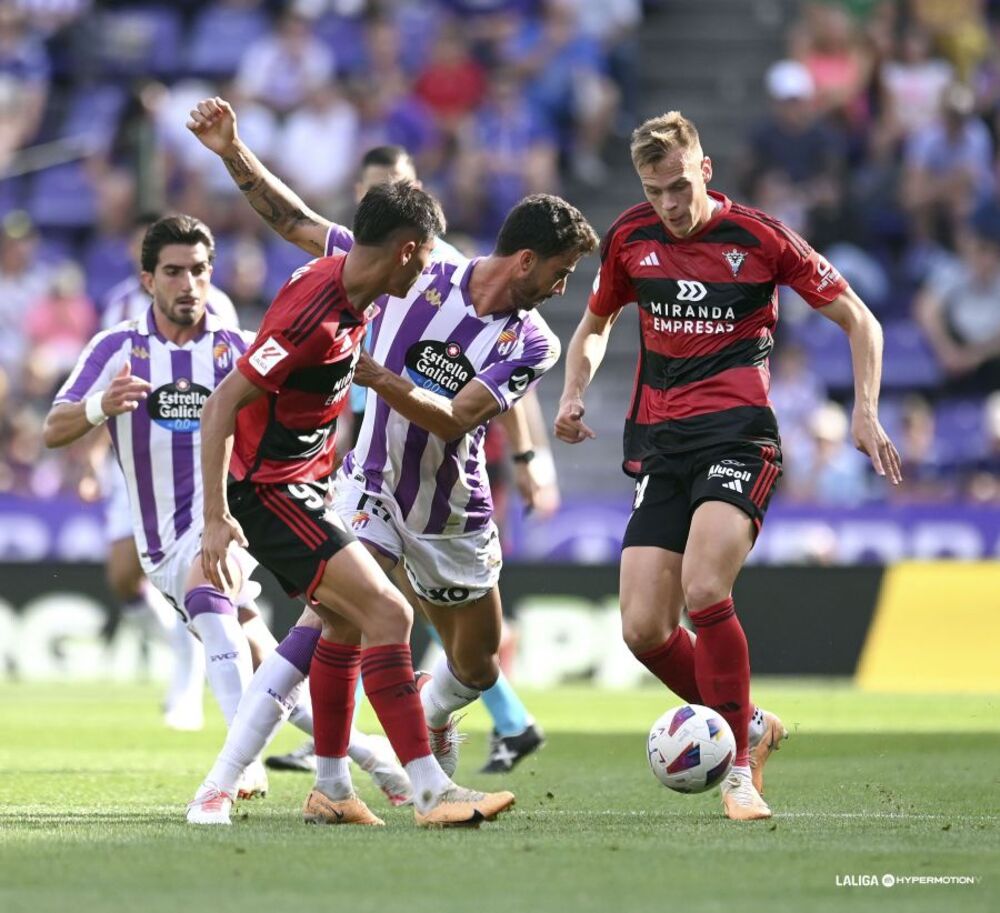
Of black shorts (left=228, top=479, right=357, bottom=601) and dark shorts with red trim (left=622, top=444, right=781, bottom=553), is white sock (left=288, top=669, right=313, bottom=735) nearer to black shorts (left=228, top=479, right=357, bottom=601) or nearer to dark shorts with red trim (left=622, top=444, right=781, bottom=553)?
black shorts (left=228, top=479, right=357, bottom=601)

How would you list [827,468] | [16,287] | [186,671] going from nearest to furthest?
[186,671]
[827,468]
[16,287]

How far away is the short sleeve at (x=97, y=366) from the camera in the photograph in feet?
27.6

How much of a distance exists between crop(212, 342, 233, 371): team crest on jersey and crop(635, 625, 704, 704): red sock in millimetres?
2335

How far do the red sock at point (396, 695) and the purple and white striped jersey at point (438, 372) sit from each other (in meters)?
1.10

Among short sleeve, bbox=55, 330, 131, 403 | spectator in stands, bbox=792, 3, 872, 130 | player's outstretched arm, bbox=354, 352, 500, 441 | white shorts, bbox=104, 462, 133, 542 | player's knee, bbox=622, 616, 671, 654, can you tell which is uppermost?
spectator in stands, bbox=792, 3, 872, 130

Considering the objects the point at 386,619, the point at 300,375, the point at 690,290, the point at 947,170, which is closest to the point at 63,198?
the point at 947,170

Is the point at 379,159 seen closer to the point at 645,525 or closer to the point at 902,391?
the point at 645,525

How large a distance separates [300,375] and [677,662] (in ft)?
6.22

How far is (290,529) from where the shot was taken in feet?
22.0

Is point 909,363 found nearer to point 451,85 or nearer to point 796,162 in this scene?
point 796,162

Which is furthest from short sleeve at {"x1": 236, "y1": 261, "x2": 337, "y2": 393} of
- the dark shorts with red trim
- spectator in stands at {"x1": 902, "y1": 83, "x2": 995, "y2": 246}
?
spectator in stands at {"x1": 902, "y1": 83, "x2": 995, "y2": 246}

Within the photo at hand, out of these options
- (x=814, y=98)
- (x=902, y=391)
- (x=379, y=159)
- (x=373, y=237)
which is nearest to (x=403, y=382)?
(x=373, y=237)

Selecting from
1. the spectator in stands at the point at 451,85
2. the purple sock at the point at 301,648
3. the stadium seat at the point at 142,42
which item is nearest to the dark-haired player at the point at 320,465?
the purple sock at the point at 301,648

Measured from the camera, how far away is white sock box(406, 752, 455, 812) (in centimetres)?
663
